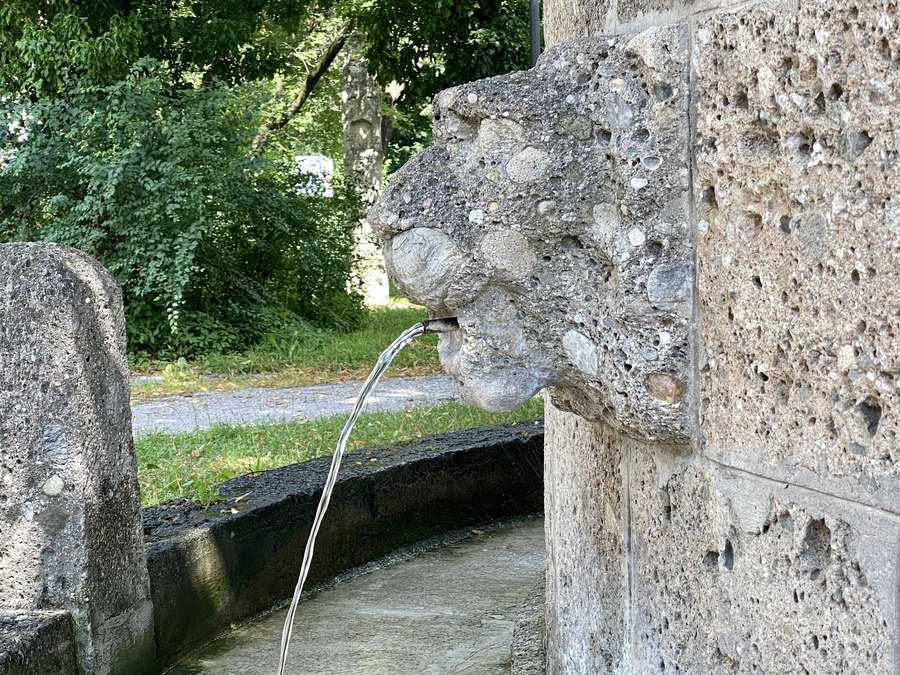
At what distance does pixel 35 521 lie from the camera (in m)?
3.12

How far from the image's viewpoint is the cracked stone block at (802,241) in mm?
1440

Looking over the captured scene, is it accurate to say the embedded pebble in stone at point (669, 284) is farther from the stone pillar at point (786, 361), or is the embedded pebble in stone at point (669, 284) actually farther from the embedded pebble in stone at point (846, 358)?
the embedded pebble in stone at point (846, 358)

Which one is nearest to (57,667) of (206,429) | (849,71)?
(849,71)

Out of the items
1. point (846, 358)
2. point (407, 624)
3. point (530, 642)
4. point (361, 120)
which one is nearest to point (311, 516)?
point (407, 624)

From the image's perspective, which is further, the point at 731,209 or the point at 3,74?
the point at 3,74

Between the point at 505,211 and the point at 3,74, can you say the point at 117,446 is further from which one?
the point at 3,74

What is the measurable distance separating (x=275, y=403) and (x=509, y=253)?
288 inches

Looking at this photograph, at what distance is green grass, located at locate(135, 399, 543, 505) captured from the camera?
234 inches

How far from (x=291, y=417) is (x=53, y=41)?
616 centimetres

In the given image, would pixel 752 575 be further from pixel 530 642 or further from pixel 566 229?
pixel 530 642

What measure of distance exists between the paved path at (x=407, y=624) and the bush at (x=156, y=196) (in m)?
7.12

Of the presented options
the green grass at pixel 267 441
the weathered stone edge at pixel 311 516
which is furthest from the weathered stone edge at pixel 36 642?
the green grass at pixel 267 441

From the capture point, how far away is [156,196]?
11.6 metres

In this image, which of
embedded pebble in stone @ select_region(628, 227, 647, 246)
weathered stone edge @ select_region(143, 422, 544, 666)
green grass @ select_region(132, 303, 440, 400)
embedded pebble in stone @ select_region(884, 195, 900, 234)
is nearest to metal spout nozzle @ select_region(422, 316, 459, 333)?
embedded pebble in stone @ select_region(628, 227, 647, 246)
